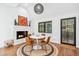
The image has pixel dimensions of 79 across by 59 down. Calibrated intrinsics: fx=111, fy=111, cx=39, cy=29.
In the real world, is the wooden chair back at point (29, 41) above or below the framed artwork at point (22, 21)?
below

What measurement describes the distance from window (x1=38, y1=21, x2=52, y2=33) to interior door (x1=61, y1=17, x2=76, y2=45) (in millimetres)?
246

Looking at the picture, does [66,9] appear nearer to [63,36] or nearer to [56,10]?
[56,10]

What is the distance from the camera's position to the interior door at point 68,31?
203 cm

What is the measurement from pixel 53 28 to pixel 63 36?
9.7 inches

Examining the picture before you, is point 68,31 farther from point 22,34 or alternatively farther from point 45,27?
point 22,34

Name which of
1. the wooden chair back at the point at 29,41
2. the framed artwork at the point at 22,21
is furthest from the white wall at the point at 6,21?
the wooden chair back at the point at 29,41

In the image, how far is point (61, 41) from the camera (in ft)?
6.95

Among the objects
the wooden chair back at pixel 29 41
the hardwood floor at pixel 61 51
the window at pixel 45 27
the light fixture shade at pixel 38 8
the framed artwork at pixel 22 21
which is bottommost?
the hardwood floor at pixel 61 51

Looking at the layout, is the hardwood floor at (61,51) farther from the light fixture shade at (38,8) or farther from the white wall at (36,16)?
the light fixture shade at (38,8)

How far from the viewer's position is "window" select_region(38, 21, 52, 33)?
7.04ft

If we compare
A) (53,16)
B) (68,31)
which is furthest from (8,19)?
(68,31)

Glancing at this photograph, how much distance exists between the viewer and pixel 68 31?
2098 mm

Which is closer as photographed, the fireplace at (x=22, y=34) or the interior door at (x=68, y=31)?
the interior door at (x=68, y=31)

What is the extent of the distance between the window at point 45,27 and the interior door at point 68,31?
0.81 feet
